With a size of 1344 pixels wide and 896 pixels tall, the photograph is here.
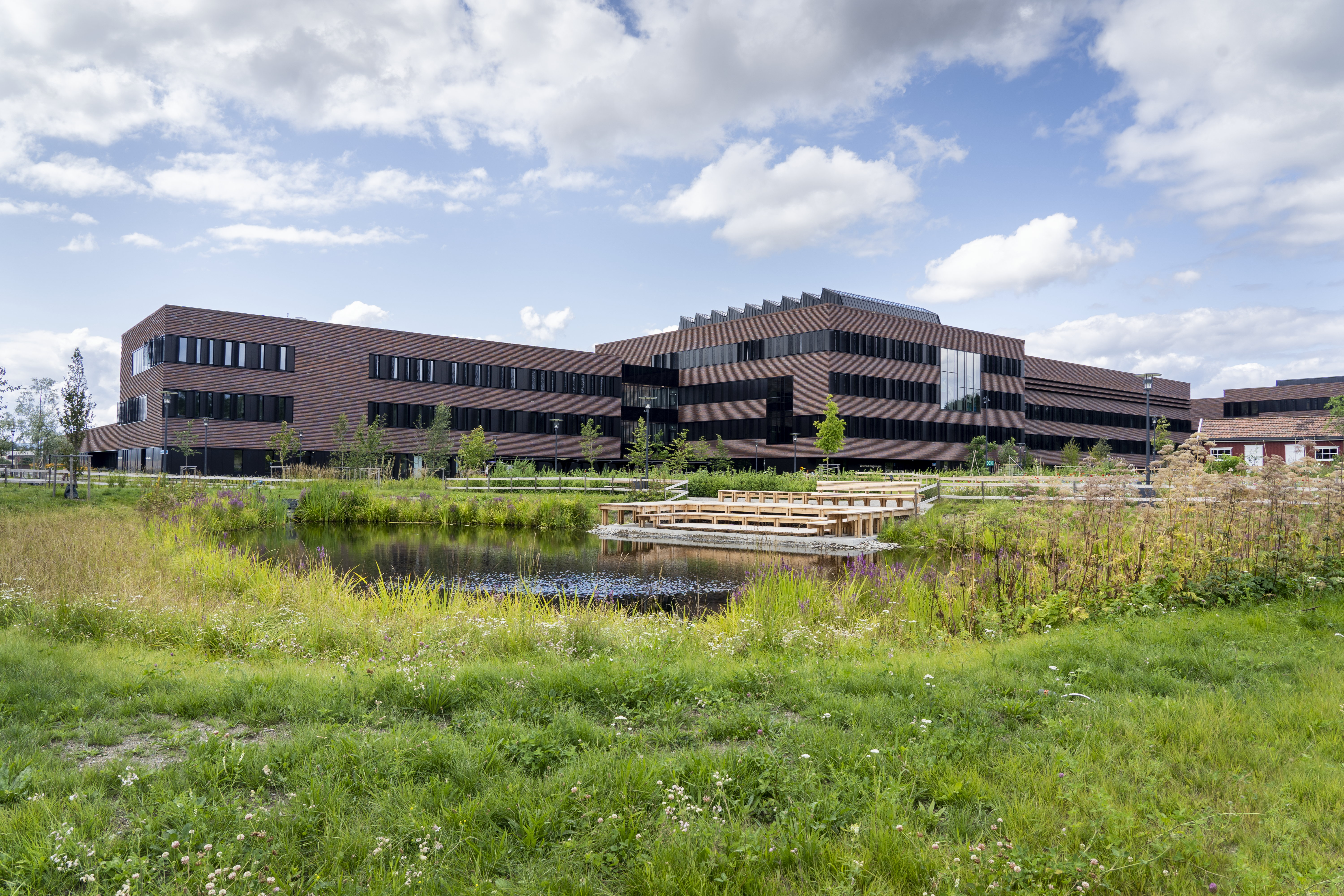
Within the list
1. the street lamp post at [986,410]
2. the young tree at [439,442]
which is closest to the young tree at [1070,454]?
the street lamp post at [986,410]

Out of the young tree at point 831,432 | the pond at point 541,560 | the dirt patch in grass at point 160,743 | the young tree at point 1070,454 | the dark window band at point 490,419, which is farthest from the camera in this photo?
the young tree at point 1070,454

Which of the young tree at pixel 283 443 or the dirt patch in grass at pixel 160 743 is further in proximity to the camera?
the young tree at pixel 283 443

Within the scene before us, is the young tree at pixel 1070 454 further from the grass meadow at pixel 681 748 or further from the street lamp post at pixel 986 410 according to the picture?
the grass meadow at pixel 681 748

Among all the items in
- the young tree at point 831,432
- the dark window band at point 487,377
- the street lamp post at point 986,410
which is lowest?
the young tree at point 831,432

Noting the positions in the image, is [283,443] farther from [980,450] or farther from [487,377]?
[980,450]

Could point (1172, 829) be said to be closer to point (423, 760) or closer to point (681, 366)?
point (423, 760)

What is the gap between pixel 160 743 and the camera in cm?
471

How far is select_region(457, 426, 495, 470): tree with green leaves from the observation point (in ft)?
162

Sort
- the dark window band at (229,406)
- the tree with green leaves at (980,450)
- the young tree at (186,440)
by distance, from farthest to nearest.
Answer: the tree with green leaves at (980,450) → the dark window band at (229,406) → the young tree at (186,440)

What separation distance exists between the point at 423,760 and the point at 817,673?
3055mm

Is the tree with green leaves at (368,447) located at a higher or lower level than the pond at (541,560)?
higher

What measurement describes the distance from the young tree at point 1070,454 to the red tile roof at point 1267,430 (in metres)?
10.1

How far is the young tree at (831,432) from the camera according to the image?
53094 millimetres

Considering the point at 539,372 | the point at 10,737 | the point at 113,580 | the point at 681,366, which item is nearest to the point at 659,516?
the point at 113,580
